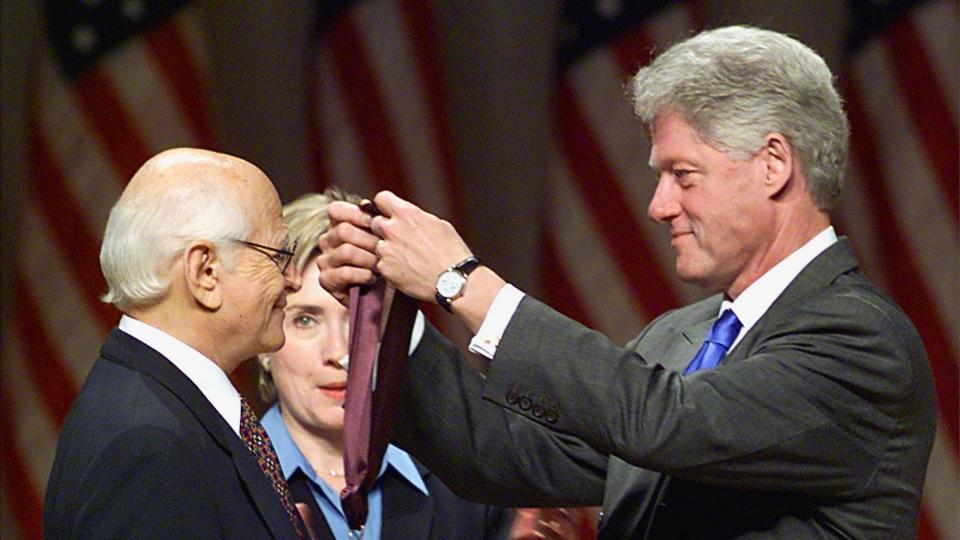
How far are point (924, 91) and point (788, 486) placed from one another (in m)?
3.36

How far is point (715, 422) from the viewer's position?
2332 mm

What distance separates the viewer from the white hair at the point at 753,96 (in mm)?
2555

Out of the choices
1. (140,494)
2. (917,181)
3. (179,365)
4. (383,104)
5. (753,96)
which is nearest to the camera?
(140,494)

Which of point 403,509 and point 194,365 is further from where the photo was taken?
point 403,509

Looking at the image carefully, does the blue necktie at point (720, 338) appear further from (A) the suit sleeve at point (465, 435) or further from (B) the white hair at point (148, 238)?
(B) the white hair at point (148, 238)

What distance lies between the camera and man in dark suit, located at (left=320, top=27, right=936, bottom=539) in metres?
2.34

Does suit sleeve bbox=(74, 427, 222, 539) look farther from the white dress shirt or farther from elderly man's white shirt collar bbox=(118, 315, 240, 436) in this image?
the white dress shirt

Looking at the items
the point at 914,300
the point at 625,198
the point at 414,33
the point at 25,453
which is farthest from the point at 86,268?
the point at 914,300

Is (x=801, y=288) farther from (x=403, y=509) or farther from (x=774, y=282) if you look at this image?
(x=403, y=509)

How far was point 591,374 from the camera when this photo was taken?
2.33 metres

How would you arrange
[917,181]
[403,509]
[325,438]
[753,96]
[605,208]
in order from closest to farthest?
[753,96] → [403,509] → [325,438] → [917,181] → [605,208]

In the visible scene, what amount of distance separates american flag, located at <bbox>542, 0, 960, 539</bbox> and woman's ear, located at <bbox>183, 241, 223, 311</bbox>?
10.3 feet

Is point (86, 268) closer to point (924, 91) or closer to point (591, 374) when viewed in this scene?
point (924, 91)

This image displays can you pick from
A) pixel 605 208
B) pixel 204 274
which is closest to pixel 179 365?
pixel 204 274
